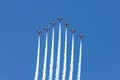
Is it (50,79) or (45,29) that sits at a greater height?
(45,29)

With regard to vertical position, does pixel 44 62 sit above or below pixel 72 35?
below

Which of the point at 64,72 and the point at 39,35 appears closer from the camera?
the point at 64,72

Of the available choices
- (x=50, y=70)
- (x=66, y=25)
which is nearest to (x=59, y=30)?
(x=66, y=25)

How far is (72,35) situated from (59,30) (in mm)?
3328

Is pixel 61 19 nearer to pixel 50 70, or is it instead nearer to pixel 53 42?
pixel 53 42

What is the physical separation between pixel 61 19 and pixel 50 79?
48.7 ft

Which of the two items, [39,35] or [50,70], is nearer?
[50,70]

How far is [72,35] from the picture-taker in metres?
102

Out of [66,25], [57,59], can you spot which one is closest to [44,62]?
[57,59]

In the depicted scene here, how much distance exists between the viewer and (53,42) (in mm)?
100250

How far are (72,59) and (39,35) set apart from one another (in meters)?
9.89

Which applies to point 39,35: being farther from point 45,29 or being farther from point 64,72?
point 64,72

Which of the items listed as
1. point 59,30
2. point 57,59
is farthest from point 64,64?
point 59,30

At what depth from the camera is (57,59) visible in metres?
97.6
